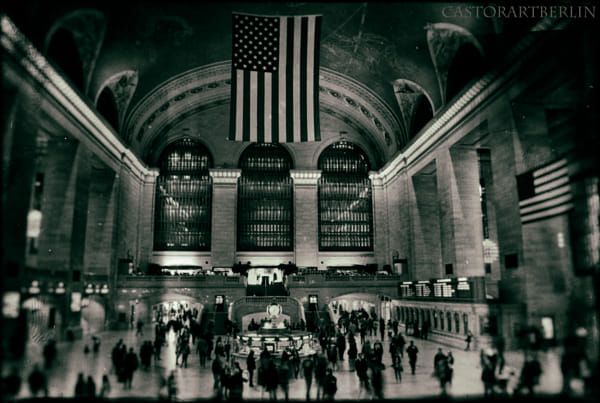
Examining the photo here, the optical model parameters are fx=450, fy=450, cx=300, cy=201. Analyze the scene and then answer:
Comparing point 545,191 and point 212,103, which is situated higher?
point 212,103

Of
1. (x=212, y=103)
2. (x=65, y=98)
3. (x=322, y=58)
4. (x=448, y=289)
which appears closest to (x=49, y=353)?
(x=65, y=98)

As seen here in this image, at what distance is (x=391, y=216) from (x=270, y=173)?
11724 mm

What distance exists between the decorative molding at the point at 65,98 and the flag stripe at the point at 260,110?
538cm

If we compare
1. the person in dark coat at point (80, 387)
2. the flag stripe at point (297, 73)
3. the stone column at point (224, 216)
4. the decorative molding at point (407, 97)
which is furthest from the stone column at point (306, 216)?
the person in dark coat at point (80, 387)

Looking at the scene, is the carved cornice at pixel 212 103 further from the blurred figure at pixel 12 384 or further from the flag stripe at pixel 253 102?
the blurred figure at pixel 12 384

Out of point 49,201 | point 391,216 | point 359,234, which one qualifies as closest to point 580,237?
point 49,201

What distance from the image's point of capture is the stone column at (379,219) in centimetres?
3978

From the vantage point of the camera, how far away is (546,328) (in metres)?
7.03

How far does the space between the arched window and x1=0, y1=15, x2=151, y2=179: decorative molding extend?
8960mm

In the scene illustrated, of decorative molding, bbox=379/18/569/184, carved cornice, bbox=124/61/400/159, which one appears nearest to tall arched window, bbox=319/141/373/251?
carved cornice, bbox=124/61/400/159

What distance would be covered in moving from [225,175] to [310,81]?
28.0 metres

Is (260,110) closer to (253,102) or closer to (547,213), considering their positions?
(253,102)

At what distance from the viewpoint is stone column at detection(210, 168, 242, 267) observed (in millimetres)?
39000

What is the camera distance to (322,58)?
1170 inches
